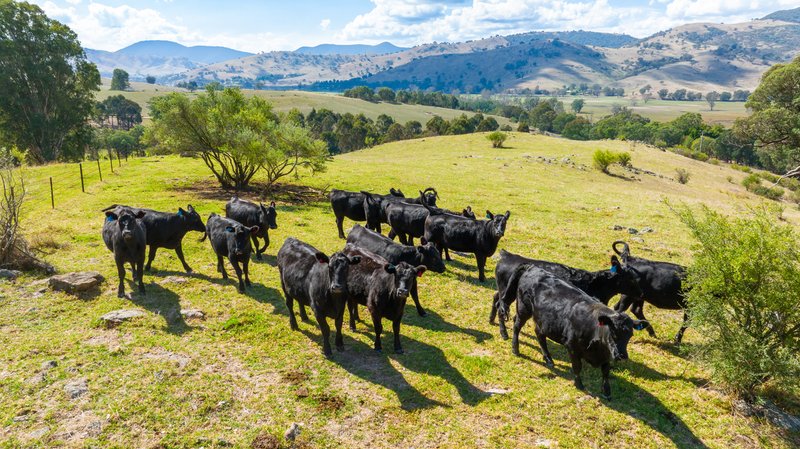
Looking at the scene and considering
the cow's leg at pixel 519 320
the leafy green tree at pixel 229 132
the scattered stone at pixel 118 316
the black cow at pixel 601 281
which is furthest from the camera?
the leafy green tree at pixel 229 132

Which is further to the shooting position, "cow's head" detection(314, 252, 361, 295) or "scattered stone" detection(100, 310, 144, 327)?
"scattered stone" detection(100, 310, 144, 327)

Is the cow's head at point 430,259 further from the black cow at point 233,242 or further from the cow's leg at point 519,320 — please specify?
the black cow at point 233,242

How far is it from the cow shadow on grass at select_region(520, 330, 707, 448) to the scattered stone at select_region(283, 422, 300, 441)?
557 centimetres

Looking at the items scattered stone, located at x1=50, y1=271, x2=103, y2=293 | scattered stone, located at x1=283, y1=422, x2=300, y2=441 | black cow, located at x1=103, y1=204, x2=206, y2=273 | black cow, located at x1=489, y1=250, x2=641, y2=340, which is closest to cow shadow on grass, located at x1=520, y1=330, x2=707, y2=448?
black cow, located at x1=489, y1=250, x2=641, y2=340

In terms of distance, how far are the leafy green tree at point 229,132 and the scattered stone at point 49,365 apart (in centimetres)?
1821

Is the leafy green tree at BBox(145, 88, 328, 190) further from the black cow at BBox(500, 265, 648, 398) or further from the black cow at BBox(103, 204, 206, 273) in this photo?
the black cow at BBox(500, 265, 648, 398)

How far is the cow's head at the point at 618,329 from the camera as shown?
7.89m

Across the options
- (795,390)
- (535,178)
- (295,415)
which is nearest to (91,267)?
(295,415)

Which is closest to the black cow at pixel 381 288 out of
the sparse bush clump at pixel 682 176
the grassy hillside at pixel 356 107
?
the sparse bush clump at pixel 682 176

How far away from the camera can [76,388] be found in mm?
8273

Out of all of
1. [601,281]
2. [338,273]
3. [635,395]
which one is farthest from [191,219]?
[635,395]

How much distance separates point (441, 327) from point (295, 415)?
5.02 m

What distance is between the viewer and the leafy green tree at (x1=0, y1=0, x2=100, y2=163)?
145ft

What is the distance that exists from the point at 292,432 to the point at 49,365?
5742 millimetres
